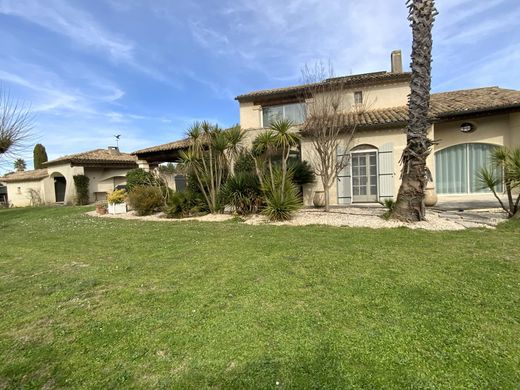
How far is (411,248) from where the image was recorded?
5.68 metres

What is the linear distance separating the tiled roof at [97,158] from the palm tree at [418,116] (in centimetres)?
2445

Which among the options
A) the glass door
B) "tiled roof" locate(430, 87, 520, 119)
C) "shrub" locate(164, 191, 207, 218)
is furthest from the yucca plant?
"tiled roof" locate(430, 87, 520, 119)

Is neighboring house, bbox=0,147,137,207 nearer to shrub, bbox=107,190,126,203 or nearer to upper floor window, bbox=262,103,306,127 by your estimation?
shrub, bbox=107,190,126,203

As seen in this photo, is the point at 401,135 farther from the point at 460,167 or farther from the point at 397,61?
the point at 397,61

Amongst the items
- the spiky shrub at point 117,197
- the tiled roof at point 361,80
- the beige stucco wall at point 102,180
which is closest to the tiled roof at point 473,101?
the tiled roof at point 361,80

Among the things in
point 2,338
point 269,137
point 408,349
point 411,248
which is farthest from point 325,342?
point 269,137

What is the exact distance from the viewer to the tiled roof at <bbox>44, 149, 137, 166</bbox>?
2417cm

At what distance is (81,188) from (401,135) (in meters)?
24.0

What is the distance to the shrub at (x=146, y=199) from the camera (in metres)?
13.5

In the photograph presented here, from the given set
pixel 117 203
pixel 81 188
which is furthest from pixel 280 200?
pixel 81 188

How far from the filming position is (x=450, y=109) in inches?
508

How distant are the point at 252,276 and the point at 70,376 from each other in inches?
100

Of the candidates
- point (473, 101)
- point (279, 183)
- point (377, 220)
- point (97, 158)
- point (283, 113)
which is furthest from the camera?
point (97, 158)

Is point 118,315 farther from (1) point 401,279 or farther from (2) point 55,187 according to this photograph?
(2) point 55,187
